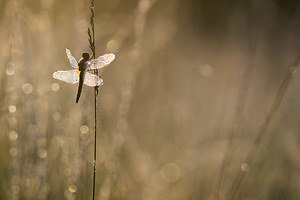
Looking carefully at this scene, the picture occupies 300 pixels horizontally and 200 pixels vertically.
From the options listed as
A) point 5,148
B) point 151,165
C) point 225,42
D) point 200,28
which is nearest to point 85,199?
point 151,165

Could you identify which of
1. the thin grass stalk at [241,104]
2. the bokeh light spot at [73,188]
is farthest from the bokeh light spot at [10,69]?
the thin grass stalk at [241,104]

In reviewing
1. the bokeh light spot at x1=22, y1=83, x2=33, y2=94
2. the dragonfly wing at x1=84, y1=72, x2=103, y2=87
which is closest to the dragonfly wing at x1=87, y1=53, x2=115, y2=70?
the dragonfly wing at x1=84, y1=72, x2=103, y2=87

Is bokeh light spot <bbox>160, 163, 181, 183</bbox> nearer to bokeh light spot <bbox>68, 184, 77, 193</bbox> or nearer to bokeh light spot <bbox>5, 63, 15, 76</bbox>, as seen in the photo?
bokeh light spot <bbox>68, 184, 77, 193</bbox>

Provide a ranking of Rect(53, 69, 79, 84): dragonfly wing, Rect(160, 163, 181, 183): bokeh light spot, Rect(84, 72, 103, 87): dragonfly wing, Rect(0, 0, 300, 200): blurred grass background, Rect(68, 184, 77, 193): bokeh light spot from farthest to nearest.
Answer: Rect(160, 163, 181, 183): bokeh light spot → Rect(0, 0, 300, 200): blurred grass background → Rect(68, 184, 77, 193): bokeh light spot → Rect(53, 69, 79, 84): dragonfly wing → Rect(84, 72, 103, 87): dragonfly wing

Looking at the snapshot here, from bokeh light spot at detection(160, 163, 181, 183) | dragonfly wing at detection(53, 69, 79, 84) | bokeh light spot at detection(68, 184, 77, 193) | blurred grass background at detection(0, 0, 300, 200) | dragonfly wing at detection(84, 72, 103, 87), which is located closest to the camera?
dragonfly wing at detection(84, 72, 103, 87)

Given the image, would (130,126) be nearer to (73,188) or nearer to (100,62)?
(73,188)

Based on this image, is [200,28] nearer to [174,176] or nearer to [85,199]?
[174,176]

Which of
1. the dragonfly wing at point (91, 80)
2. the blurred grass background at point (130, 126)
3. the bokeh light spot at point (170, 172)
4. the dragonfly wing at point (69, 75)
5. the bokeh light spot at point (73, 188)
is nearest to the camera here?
the dragonfly wing at point (91, 80)

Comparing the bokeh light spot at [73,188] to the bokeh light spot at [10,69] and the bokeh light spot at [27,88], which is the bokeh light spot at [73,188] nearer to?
the bokeh light spot at [27,88]

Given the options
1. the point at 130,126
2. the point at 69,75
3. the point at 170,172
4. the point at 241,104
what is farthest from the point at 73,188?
the point at 130,126
